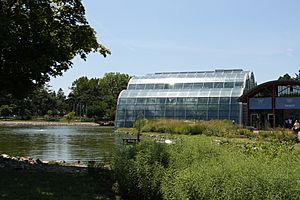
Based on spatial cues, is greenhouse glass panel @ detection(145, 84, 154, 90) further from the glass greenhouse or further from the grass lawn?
the grass lawn

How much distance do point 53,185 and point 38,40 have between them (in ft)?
14.6

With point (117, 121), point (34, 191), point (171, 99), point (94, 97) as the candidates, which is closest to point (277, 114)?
point (171, 99)

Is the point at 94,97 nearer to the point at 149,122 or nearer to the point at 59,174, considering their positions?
the point at 149,122

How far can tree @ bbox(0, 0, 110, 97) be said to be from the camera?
11508mm

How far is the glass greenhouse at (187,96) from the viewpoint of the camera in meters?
49.9

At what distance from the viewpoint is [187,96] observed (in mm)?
53094

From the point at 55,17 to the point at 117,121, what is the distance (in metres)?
42.1

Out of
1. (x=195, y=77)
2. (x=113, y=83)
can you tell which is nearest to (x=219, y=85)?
(x=195, y=77)

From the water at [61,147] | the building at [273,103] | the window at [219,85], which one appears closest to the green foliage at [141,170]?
the water at [61,147]

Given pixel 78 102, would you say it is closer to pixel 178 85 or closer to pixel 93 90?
pixel 93 90

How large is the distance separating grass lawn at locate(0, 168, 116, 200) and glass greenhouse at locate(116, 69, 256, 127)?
3844cm

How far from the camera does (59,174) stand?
458 inches

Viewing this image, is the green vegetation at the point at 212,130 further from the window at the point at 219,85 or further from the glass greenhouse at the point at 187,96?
the window at the point at 219,85

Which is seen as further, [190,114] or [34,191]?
[190,114]
